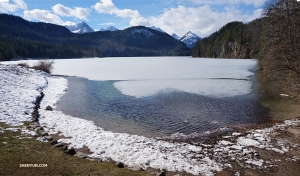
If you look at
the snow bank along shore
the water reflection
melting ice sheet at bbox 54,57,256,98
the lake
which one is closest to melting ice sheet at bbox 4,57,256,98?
melting ice sheet at bbox 54,57,256,98

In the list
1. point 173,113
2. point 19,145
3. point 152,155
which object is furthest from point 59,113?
point 152,155

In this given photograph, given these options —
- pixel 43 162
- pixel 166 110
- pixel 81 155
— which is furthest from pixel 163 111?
pixel 43 162

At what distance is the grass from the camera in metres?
7.24

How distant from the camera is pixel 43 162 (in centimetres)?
813

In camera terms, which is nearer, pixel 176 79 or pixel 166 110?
pixel 166 110

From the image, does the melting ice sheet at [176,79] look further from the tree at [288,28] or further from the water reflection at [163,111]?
the tree at [288,28]

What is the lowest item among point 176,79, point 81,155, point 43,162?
point 81,155

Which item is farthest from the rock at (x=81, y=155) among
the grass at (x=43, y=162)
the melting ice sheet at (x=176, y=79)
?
the melting ice sheet at (x=176, y=79)

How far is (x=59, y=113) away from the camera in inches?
738

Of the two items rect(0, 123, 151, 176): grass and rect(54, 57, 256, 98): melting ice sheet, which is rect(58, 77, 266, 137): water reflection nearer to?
rect(54, 57, 256, 98): melting ice sheet

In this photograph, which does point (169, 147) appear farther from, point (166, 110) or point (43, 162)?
point (166, 110)

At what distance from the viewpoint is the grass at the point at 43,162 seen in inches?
285

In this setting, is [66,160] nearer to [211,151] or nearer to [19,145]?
[19,145]

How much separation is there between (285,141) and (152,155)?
27.6 feet
